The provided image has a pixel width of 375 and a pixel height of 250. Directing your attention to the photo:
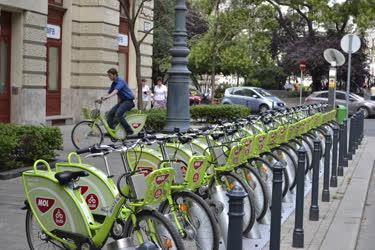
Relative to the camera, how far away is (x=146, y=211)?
14.4 ft

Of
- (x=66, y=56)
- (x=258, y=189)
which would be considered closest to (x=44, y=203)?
(x=258, y=189)

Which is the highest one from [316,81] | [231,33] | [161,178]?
[231,33]

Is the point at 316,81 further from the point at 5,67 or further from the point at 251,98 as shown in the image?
the point at 5,67

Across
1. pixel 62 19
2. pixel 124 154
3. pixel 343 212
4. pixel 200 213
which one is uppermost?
pixel 62 19

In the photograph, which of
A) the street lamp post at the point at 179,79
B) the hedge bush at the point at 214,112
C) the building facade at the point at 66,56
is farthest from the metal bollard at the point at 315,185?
the hedge bush at the point at 214,112

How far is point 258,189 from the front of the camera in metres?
6.54

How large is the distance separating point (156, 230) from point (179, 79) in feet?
26.8

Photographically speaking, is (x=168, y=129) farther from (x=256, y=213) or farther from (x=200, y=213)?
(x=200, y=213)

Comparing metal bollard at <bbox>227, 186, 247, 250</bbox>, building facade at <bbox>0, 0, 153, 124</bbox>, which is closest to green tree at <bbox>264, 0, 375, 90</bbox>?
building facade at <bbox>0, 0, 153, 124</bbox>

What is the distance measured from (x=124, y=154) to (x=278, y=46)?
46650 millimetres

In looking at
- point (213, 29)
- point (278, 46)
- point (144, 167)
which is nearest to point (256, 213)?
point (144, 167)

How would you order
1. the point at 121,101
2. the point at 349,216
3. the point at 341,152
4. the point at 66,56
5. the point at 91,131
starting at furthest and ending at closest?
1. the point at 66,56
2. the point at 121,101
3. the point at 91,131
4. the point at 341,152
5. the point at 349,216

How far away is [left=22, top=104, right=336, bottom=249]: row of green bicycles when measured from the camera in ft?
14.6

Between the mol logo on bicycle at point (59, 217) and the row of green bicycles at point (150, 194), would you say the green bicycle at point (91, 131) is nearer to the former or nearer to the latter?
the row of green bicycles at point (150, 194)
